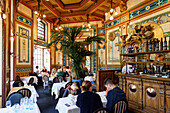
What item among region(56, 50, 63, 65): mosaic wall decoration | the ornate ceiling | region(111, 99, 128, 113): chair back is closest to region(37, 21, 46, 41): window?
the ornate ceiling

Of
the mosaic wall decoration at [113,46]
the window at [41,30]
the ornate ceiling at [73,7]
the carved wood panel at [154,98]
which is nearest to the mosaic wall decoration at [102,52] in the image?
the mosaic wall decoration at [113,46]

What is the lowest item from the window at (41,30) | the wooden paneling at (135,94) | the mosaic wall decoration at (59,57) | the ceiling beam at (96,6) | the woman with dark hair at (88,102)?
the wooden paneling at (135,94)

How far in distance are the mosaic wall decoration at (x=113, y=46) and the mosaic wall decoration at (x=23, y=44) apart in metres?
5.80

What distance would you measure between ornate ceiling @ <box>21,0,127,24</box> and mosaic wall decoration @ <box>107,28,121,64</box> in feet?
6.09

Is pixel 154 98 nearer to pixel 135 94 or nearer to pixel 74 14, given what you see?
pixel 135 94

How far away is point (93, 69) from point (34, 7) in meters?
6.72

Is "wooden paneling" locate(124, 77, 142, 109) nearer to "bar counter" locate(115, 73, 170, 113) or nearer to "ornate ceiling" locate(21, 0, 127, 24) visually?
"bar counter" locate(115, 73, 170, 113)

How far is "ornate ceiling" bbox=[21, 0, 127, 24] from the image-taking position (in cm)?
796

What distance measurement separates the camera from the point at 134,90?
420 centimetres

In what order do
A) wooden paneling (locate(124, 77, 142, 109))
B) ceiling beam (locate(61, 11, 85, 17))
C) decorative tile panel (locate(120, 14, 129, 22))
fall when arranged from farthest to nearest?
ceiling beam (locate(61, 11, 85, 17)), decorative tile panel (locate(120, 14, 129, 22)), wooden paneling (locate(124, 77, 142, 109))

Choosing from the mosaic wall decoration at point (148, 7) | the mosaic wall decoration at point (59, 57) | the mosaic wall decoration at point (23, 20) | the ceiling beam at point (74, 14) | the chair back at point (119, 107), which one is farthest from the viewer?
the mosaic wall decoration at point (59, 57)

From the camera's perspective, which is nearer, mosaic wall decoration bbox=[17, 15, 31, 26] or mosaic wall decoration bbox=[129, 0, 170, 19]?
mosaic wall decoration bbox=[129, 0, 170, 19]

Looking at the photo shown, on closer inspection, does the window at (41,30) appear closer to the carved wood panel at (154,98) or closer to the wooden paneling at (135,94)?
the wooden paneling at (135,94)

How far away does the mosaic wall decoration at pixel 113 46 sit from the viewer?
8.29 metres
